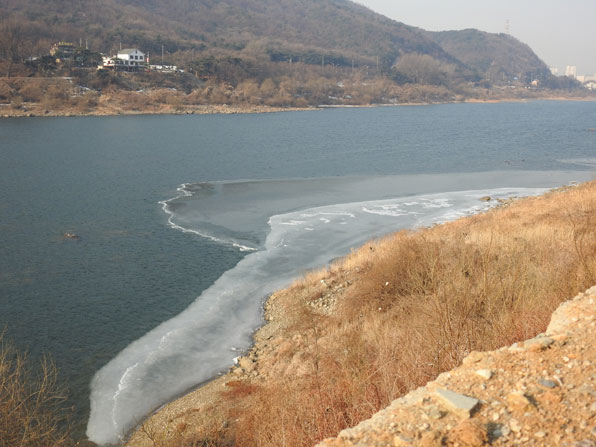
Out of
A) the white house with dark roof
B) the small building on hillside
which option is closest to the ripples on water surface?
the small building on hillside

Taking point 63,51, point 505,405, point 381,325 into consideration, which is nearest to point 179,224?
point 381,325

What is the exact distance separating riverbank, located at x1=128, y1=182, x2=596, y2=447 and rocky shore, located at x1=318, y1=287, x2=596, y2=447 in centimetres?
134

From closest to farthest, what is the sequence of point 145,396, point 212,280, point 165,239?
point 145,396 < point 212,280 < point 165,239

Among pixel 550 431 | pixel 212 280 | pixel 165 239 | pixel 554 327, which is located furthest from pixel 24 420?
pixel 165 239

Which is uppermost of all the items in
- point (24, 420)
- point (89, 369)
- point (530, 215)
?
point (530, 215)

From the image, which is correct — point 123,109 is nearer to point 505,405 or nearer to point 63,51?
point 63,51

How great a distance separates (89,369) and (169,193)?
21059 mm

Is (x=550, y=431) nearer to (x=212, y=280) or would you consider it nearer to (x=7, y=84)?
(x=212, y=280)

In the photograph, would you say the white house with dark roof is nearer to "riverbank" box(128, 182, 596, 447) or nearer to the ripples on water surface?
the ripples on water surface

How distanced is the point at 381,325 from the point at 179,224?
16.6m

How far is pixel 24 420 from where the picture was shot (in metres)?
7.50

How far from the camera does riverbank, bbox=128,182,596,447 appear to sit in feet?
25.0

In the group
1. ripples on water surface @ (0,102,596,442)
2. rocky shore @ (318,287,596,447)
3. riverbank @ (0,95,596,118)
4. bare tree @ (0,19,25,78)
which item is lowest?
ripples on water surface @ (0,102,596,442)

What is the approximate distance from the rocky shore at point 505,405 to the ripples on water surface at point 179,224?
26.7ft
